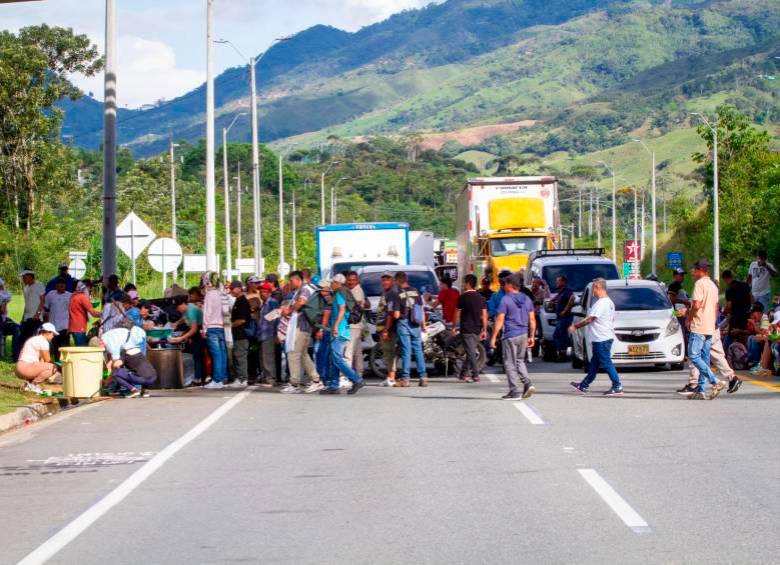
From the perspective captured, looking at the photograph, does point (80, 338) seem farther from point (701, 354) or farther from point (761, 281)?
point (761, 281)

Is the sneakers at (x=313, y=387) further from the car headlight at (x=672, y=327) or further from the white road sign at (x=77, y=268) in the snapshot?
the white road sign at (x=77, y=268)

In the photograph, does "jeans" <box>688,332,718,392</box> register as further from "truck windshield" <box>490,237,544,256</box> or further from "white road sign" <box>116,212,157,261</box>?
"truck windshield" <box>490,237,544,256</box>

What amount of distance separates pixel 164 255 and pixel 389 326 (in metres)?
15.4

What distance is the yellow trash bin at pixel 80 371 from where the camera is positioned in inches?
805

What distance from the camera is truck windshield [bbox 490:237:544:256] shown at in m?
43.2

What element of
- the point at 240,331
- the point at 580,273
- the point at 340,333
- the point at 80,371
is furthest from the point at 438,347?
the point at 80,371

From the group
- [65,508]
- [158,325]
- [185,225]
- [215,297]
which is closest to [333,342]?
[215,297]

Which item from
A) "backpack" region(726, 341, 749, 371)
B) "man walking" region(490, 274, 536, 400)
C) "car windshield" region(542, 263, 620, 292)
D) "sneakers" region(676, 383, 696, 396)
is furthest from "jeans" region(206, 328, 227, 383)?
"car windshield" region(542, 263, 620, 292)

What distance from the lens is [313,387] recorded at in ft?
74.6

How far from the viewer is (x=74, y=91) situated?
65250mm

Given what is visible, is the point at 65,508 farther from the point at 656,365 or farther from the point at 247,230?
the point at 247,230

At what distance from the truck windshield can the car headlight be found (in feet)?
56.0

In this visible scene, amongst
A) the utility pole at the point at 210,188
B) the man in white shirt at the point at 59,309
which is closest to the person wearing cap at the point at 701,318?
the man in white shirt at the point at 59,309

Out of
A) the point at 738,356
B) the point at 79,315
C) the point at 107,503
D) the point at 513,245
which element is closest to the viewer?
the point at 107,503
